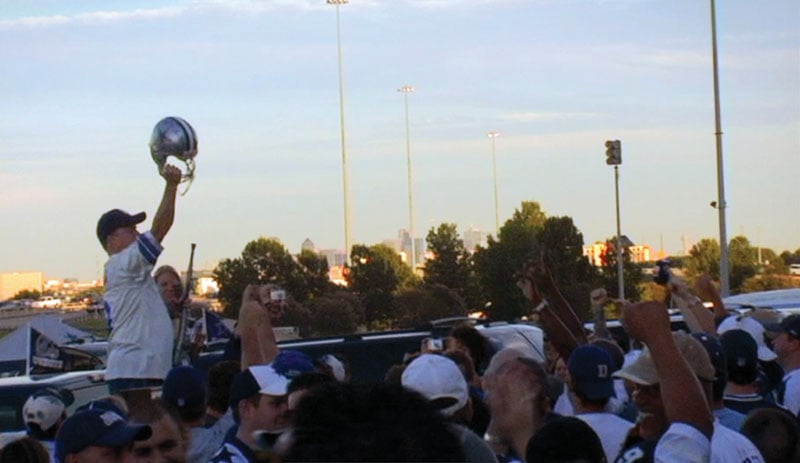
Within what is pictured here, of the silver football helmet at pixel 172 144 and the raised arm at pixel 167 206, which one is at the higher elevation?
the silver football helmet at pixel 172 144

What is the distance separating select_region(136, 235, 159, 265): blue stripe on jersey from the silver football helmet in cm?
57

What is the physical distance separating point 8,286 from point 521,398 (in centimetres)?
18186

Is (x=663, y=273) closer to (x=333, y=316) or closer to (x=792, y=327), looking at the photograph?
(x=792, y=327)

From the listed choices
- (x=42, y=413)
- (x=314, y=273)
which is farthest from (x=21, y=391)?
(x=314, y=273)

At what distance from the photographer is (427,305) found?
48.4 meters

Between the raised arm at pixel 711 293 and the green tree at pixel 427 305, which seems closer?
the raised arm at pixel 711 293

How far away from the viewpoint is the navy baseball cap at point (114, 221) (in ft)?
22.1

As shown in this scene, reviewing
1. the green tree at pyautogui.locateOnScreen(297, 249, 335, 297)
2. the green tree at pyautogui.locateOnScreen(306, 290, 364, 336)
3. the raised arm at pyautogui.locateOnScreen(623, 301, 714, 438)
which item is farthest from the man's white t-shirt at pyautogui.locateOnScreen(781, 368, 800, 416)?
the green tree at pyautogui.locateOnScreen(297, 249, 335, 297)

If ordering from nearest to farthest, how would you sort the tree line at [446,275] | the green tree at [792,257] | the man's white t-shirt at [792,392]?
the man's white t-shirt at [792,392] < the tree line at [446,275] < the green tree at [792,257]

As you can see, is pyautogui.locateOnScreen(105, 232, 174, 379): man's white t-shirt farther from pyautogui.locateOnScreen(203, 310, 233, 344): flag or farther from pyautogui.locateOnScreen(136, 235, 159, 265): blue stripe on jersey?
pyautogui.locateOnScreen(203, 310, 233, 344): flag

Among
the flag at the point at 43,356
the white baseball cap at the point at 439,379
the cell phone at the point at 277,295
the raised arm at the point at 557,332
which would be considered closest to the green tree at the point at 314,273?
the flag at the point at 43,356

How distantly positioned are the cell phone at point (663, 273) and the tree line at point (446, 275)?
34.8 metres

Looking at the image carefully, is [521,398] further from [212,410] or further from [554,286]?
[554,286]

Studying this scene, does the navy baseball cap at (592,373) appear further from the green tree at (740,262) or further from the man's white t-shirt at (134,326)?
the green tree at (740,262)
